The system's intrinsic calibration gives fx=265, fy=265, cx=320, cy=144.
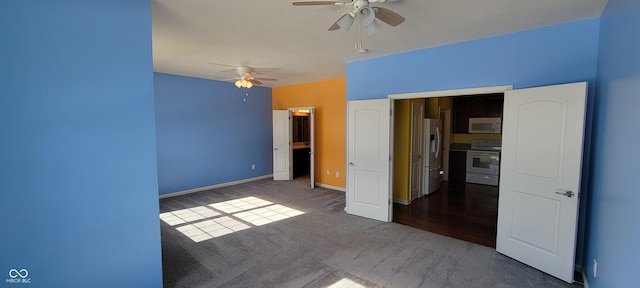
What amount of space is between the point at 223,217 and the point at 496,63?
180 inches

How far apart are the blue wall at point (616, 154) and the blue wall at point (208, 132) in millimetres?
6540

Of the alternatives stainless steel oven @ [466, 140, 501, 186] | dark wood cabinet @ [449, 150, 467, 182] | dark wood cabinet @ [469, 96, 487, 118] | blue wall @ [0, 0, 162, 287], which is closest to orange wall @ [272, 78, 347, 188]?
A: dark wood cabinet @ [449, 150, 467, 182]

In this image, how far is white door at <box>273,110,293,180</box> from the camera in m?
7.38

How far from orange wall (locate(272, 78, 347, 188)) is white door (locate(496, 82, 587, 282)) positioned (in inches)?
135

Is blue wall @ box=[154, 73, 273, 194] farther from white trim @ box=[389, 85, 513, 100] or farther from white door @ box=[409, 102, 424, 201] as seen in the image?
white trim @ box=[389, 85, 513, 100]

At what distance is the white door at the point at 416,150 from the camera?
521cm

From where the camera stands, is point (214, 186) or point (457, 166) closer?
point (214, 186)

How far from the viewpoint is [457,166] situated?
7082mm

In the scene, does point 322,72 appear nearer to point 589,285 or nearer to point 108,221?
point 108,221

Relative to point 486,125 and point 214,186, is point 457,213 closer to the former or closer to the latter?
point 486,125

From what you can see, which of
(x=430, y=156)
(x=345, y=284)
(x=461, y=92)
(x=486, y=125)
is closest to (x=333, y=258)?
(x=345, y=284)

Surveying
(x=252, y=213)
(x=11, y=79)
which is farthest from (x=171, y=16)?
(x=252, y=213)

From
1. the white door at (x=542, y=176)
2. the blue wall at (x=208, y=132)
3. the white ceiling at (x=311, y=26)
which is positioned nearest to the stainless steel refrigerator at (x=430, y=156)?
the white ceiling at (x=311, y=26)

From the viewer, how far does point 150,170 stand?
2314 mm
